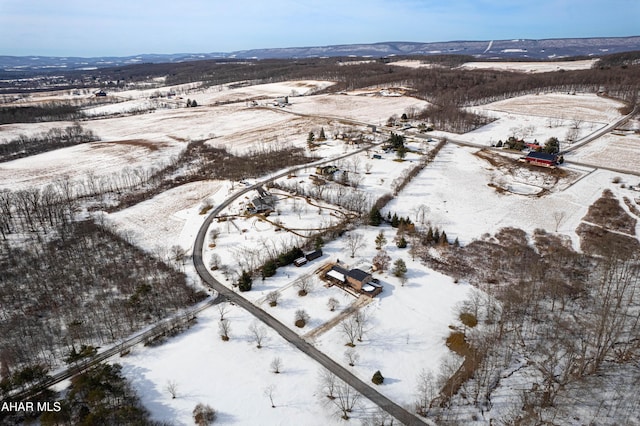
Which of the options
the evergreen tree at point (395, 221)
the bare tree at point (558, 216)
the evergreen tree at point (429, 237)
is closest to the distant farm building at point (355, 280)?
the evergreen tree at point (429, 237)

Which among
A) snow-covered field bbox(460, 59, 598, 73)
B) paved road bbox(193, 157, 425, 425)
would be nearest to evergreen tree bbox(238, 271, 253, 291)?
paved road bbox(193, 157, 425, 425)

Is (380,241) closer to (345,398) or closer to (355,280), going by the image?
(355,280)

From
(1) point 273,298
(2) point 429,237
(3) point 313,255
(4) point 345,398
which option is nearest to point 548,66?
(2) point 429,237

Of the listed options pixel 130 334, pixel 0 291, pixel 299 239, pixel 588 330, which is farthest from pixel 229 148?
pixel 588 330

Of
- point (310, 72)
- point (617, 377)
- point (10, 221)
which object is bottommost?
point (617, 377)

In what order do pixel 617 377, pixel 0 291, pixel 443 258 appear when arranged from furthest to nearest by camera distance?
pixel 443 258 < pixel 0 291 < pixel 617 377

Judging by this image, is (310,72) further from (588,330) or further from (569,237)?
(588,330)

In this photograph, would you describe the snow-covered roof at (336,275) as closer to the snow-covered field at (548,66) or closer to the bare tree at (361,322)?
the bare tree at (361,322)
